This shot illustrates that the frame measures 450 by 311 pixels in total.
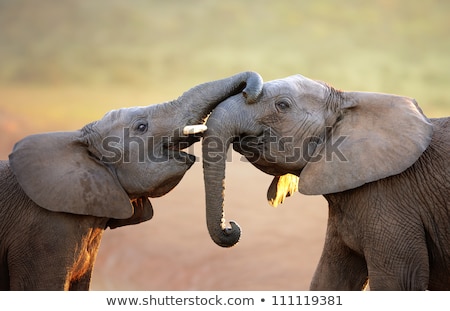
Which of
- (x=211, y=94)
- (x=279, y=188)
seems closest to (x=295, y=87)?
(x=211, y=94)

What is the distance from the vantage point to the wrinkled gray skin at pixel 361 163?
29.9 ft

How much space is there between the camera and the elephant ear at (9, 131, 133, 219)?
9461 millimetres

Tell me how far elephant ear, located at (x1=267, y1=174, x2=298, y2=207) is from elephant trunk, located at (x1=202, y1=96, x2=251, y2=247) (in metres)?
0.87

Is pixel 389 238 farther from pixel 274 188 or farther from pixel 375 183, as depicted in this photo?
pixel 274 188

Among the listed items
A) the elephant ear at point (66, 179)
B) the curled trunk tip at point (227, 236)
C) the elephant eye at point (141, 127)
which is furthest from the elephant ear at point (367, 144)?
the elephant ear at point (66, 179)

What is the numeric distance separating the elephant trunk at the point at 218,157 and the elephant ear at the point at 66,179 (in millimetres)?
817

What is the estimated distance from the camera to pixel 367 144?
369 inches

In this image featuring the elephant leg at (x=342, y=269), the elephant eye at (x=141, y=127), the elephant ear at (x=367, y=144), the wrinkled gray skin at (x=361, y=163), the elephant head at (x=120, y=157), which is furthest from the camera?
the elephant leg at (x=342, y=269)

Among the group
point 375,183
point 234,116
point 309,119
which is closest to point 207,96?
point 234,116

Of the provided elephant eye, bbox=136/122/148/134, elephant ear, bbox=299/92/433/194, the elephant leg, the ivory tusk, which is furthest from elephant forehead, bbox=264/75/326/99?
the elephant leg

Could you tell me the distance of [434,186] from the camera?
9289 mm

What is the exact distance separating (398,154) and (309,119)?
0.88m

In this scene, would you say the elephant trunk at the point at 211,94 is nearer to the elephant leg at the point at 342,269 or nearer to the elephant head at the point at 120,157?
the elephant head at the point at 120,157

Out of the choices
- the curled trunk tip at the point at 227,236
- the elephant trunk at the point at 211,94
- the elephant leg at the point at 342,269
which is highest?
the elephant trunk at the point at 211,94
